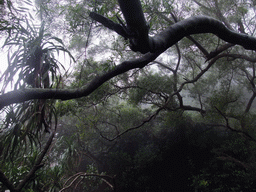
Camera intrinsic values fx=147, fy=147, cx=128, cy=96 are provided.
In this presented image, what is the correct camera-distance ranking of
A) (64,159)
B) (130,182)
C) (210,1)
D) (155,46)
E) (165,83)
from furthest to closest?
(130,182) → (165,83) → (210,1) → (64,159) → (155,46)

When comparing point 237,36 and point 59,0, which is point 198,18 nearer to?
point 237,36

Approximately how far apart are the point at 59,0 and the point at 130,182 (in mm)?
5537

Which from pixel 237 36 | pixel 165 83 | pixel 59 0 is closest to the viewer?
pixel 237 36

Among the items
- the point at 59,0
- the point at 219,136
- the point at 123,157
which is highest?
the point at 59,0

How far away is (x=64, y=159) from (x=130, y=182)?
8.07 ft

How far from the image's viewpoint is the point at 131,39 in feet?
2.99

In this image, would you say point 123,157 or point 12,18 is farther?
point 123,157

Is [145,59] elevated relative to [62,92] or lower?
elevated

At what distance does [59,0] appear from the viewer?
127 inches

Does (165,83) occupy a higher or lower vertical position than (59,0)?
lower

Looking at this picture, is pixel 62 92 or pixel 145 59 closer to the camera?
pixel 62 92

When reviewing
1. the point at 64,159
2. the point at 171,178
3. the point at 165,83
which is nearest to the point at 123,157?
the point at 171,178

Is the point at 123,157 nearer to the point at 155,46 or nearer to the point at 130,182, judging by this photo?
Result: the point at 130,182

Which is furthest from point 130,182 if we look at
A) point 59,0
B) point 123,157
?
point 59,0
